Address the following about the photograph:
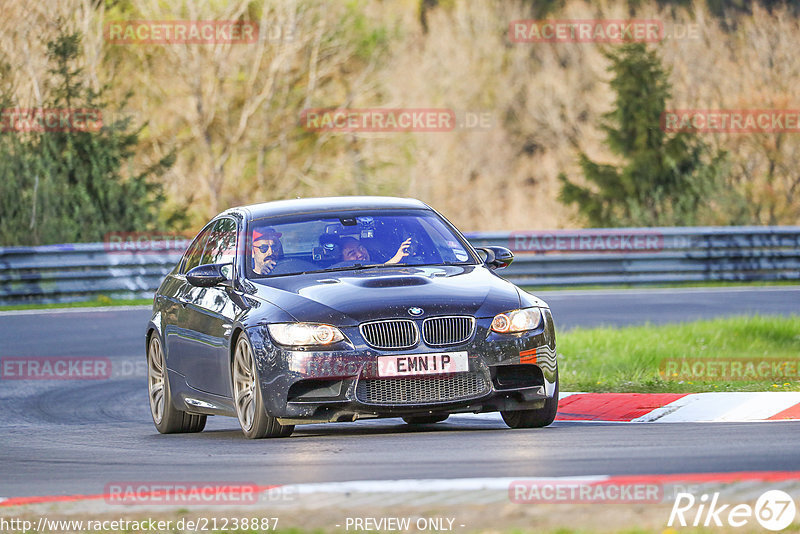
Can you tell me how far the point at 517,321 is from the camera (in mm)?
9523

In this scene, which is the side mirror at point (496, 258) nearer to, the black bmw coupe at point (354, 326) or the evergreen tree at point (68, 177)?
the black bmw coupe at point (354, 326)

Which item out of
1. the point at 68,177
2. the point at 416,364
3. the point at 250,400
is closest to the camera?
the point at 416,364

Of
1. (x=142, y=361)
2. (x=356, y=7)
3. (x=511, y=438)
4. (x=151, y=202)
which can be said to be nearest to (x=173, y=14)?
(x=356, y=7)

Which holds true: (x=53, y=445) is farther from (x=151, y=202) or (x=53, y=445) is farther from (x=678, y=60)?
(x=678, y=60)

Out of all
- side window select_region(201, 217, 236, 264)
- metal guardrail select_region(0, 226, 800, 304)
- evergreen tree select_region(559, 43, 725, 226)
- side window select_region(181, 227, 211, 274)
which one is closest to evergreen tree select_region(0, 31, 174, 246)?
metal guardrail select_region(0, 226, 800, 304)

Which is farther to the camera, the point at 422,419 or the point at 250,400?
the point at 422,419

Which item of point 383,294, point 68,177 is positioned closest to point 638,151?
point 68,177

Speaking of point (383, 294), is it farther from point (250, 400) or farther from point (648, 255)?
point (648, 255)

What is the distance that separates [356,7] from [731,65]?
11.1m

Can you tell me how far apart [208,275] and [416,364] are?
1.84m

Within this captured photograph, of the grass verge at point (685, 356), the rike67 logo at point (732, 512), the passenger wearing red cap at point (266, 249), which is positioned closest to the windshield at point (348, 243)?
the passenger wearing red cap at point (266, 249)

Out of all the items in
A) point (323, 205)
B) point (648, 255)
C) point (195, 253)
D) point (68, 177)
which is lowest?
point (648, 255)

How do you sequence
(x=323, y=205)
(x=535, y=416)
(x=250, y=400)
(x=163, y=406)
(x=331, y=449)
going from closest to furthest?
(x=331, y=449) → (x=250, y=400) → (x=535, y=416) → (x=323, y=205) → (x=163, y=406)

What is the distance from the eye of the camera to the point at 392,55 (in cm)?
4700
